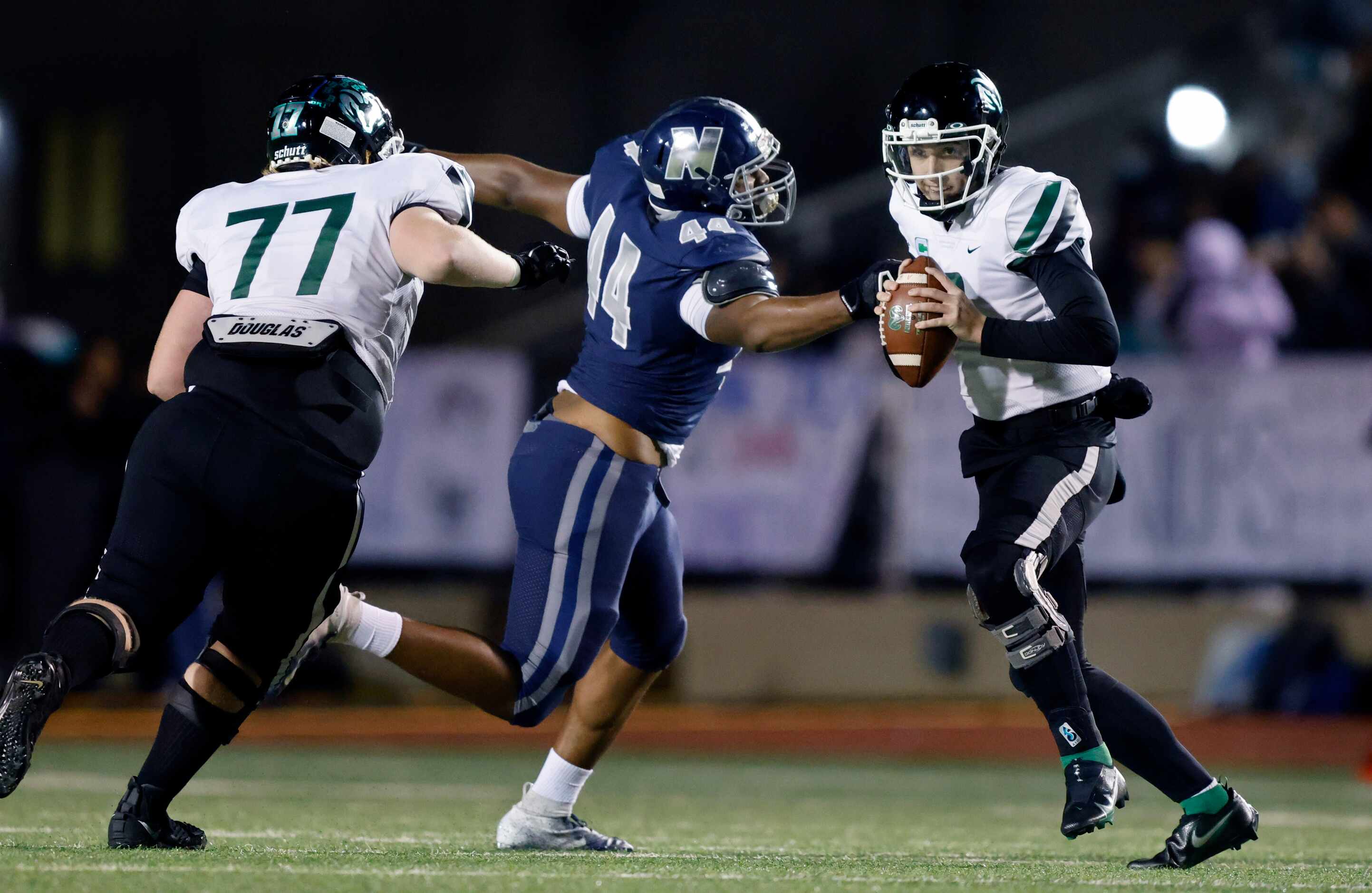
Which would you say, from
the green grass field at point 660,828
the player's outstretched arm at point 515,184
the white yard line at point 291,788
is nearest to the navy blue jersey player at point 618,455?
the player's outstretched arm at point 515,184

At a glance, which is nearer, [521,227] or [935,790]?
[935,790]

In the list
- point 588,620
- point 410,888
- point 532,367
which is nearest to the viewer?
point 410,888

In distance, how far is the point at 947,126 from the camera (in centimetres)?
422

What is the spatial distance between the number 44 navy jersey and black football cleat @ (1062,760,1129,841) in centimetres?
125

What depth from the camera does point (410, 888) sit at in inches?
133

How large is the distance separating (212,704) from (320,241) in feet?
3.45

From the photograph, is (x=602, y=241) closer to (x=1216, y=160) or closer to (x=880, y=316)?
(x=880, y=316)

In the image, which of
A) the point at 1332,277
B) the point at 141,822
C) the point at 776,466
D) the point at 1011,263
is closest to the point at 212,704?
the point at 141,822

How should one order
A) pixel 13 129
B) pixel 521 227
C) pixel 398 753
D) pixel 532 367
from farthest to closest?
pixel 13 129 < pixel 521 227 < pixel 532 367 < pixel 398 753

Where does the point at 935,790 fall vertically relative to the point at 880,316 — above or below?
below

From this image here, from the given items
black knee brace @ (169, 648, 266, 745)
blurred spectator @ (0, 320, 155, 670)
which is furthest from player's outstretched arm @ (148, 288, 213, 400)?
blurred spectator @ (0, 320, 155, 670)

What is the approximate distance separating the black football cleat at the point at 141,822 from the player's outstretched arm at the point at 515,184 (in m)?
1.73

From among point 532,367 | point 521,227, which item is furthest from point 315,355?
point 521,227

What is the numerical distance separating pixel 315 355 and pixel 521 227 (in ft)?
26.1
